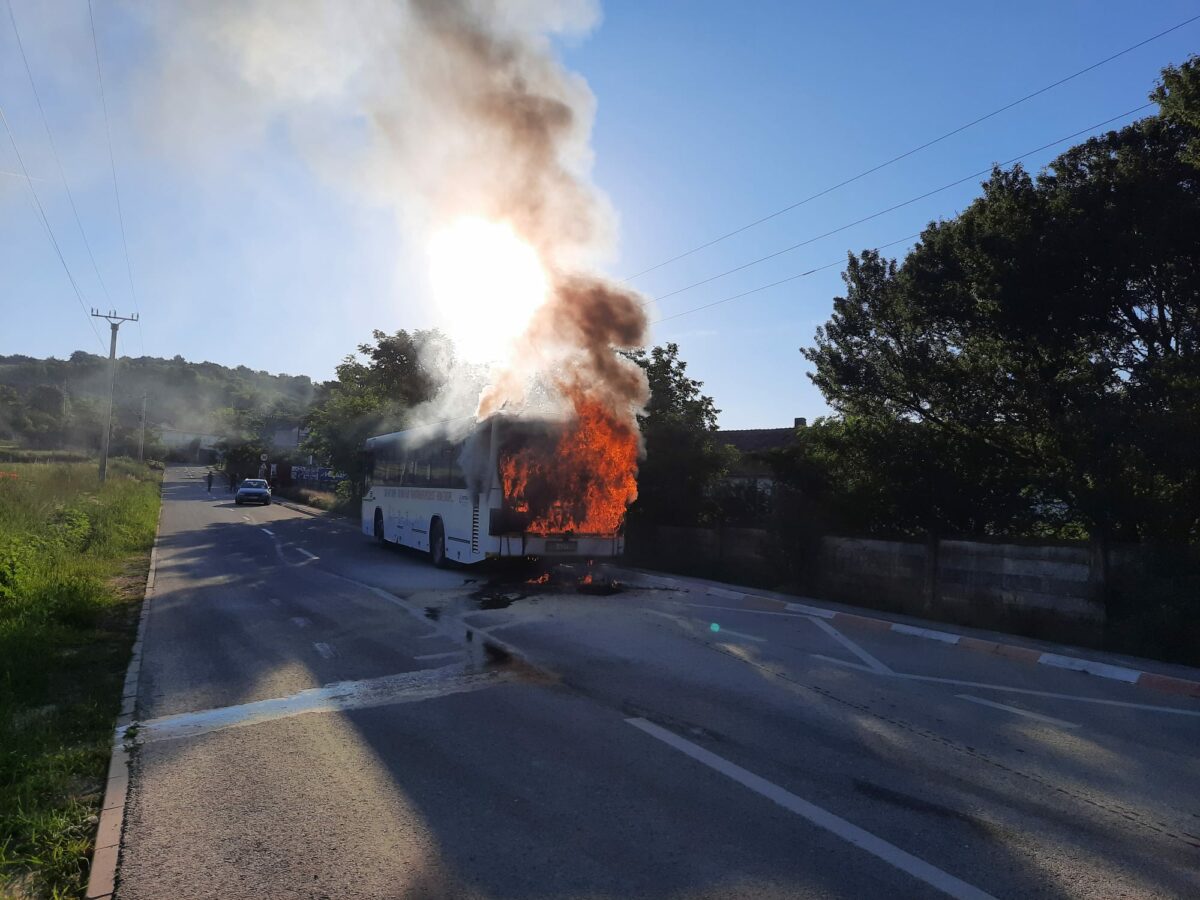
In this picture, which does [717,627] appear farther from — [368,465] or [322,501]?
[322,501]

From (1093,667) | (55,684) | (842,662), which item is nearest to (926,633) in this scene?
(1093,667)

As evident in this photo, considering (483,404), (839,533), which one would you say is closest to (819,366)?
(839,533)

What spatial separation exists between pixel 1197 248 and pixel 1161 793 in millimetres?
7767

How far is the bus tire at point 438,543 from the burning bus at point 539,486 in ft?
1.04

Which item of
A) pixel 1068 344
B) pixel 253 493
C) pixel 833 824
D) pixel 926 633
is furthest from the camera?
pixel 253 493

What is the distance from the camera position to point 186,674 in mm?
7555

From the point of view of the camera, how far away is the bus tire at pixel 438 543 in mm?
16766

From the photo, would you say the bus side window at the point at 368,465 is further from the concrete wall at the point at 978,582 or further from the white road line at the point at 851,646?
the white road line at the point at 851,646

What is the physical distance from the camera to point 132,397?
98.4 m

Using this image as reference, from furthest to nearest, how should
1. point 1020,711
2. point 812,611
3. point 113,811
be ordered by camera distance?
point 812,611, point 1020,711, point 113,811

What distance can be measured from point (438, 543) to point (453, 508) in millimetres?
1454

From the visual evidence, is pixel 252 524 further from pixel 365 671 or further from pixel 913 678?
pixel 913 678

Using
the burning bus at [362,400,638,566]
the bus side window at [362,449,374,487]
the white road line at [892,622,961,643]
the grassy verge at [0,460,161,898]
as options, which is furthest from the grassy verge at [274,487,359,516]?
the white road line at [892,622,961,643]

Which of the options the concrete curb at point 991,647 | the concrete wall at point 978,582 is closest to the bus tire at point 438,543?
the concrete curb at point 991,647
